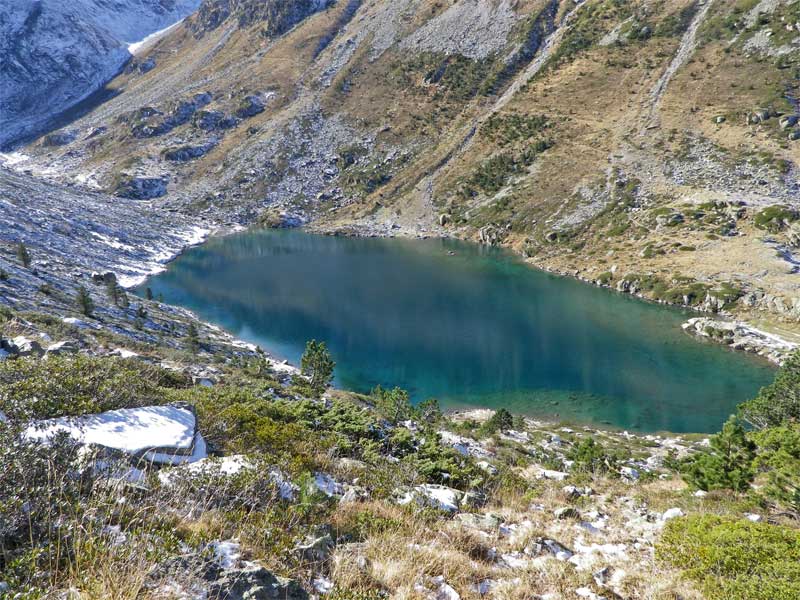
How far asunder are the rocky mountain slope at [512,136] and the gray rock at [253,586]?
5736 cm

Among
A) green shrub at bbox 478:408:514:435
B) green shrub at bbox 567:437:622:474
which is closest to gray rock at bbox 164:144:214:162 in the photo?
green shrub at bbox 478:408:514:435

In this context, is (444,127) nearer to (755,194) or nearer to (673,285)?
(755,194)

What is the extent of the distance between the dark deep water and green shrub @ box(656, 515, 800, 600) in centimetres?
3036

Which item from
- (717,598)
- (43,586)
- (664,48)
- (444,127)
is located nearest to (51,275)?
(43,586)

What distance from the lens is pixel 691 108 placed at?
91.6 m

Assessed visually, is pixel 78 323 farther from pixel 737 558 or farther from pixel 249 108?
pixel 249 108

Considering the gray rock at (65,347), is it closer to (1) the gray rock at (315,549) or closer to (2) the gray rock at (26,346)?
(2) the gray rock at (26,346)

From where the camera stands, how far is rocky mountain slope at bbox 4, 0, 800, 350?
224ft

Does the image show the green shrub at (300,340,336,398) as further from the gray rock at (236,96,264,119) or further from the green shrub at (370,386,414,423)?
the gray rock at (236,96,264,119)

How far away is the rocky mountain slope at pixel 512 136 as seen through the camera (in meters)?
68.3

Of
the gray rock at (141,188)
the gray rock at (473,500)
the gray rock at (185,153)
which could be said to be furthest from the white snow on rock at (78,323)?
the gray rock at (185,153)

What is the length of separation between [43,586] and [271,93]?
17851 cm

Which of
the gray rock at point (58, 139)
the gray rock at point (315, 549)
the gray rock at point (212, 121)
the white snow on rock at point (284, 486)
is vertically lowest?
the white snow on rock at point (284, 486)

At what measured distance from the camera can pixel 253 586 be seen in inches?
163
